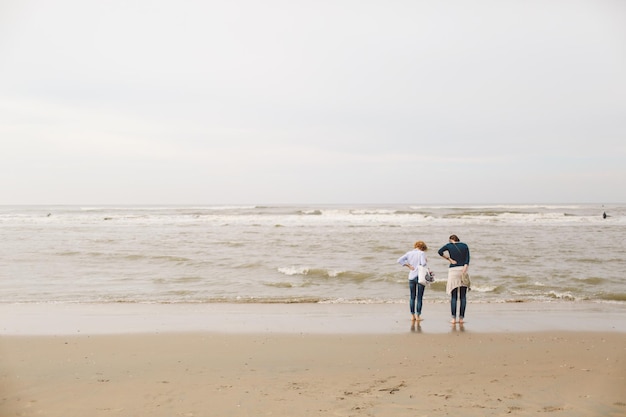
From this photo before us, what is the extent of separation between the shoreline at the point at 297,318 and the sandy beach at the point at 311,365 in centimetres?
5

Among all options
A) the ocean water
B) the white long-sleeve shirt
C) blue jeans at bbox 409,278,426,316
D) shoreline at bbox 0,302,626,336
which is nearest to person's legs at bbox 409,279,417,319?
blue jeans at bbox 409,278,426,316

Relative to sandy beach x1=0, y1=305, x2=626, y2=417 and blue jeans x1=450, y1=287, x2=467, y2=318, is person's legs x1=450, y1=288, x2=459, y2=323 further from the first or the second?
sandy beach x1=0, y1=305, x2=626, y2=417

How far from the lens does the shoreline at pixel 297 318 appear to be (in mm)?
8836

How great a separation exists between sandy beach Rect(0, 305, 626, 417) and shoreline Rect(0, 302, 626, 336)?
0.05 meters

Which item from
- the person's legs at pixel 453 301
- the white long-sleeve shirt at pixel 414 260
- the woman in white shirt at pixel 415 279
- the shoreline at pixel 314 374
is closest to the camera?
the shoreline at pixel 314 374

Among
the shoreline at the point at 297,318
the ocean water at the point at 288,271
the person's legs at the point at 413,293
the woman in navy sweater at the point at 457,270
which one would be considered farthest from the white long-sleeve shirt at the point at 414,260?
the ocean water at the point at 288,271

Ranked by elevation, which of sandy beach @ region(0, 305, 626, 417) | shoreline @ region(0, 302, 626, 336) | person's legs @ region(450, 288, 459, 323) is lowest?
shoreline @ region(0, 302, 626, 336)

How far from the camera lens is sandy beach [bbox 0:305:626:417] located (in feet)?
16.8

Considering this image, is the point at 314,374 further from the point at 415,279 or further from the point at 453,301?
the point at 453,301

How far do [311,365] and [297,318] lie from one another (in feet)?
10.4

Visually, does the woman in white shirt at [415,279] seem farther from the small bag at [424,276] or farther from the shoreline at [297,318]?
the shoreline at [297,318]

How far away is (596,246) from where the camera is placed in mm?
21281

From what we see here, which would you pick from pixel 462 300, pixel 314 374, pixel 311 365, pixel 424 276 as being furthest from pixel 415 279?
pixel 314 374

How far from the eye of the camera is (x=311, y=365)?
669 centimetres
